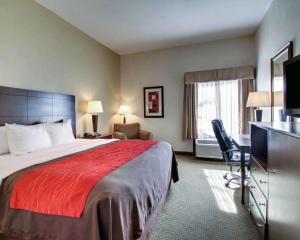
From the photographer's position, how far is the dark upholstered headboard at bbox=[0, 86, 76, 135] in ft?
8.07

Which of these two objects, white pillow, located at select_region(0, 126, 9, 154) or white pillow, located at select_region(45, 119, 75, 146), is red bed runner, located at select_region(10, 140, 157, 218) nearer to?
white pillow, located at select_region(0, 126, 9, 154)

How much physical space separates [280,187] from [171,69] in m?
4.24

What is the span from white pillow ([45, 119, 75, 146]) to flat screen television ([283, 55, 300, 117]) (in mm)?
2865

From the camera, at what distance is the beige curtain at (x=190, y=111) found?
481 centimetres

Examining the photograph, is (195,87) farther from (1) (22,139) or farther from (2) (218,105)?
(1) (22,139)

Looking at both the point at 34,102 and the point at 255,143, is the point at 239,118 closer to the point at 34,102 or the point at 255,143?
the point at 255,143

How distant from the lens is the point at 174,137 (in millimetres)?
5168

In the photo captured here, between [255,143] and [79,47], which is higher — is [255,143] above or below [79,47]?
below

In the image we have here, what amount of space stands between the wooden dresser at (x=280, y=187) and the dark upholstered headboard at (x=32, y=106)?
9.81 ft

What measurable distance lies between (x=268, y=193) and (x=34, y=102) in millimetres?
3153

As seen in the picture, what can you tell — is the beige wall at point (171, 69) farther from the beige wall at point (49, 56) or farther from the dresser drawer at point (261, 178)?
the dresser drawer at point (261, 178)

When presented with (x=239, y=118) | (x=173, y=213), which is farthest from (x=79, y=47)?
(x=239, y=118)

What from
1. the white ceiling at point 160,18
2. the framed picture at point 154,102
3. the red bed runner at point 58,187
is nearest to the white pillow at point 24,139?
the red bed runner at point 58,187

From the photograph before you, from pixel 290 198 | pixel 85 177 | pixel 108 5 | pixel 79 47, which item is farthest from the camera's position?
pixel 79 47
